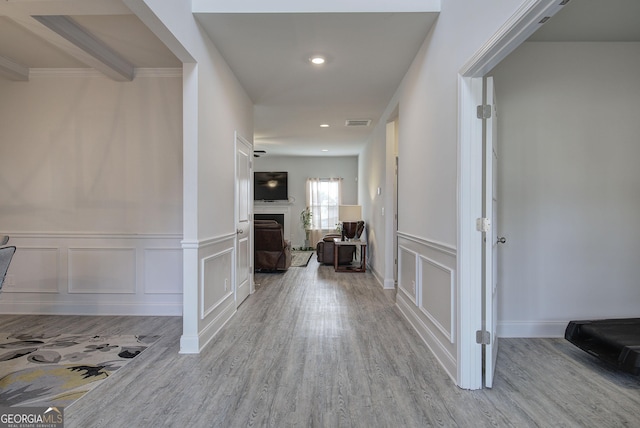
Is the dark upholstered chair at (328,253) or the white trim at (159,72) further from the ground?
the white trim at (159,72)

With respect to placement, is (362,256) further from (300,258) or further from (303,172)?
(303,172)

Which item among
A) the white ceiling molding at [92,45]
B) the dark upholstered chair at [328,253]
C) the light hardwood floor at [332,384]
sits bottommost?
the light hardwood floor at [332,384]

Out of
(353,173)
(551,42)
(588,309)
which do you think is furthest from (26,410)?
(353,173)

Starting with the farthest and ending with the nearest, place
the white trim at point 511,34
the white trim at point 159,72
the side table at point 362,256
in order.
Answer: the side table at point 362,256
the white trim at point 159,72
the white trim at point 511,34

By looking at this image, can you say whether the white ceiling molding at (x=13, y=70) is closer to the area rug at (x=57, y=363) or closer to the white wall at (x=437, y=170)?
the area rug at (x=57, y=363)

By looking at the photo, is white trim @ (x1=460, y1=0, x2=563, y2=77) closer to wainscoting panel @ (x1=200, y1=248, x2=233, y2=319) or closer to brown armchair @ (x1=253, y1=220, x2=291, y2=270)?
wainscoting panel @ (x1=200, y1=248, x2=233, y2=319)

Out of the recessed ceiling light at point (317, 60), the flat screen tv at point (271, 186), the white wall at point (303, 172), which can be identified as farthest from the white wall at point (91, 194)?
the white wall at point (303, 172)

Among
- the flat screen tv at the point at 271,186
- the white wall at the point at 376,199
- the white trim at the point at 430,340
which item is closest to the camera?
the white trim at the point at 430,340

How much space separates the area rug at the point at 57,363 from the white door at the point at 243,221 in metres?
1.24

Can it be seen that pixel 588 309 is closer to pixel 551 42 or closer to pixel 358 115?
pixel 551 42

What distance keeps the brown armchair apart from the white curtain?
3490mm

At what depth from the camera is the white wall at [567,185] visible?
9.61 feet

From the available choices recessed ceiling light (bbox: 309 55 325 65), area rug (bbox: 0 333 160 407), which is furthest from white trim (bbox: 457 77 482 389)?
area rug (bbox: 0 333 160 407)

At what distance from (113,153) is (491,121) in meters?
3.69
